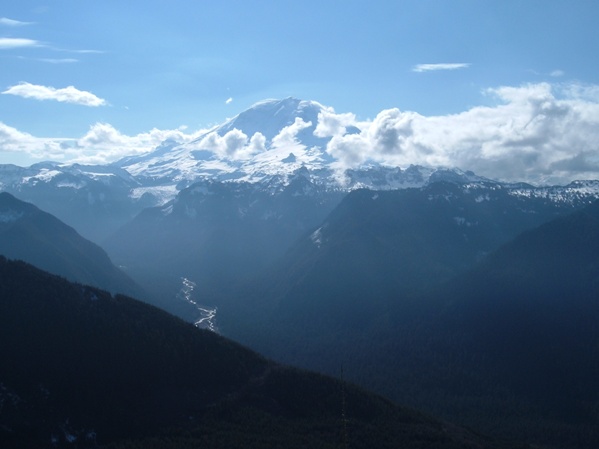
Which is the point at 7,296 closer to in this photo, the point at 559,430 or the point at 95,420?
the point at 95,420

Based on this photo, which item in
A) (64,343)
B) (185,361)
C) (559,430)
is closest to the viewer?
(64,343)

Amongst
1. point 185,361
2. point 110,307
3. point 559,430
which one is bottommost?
point 559,430

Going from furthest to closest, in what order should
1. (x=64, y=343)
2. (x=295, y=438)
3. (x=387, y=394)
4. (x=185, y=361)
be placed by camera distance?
(x=387, y=394)
(x=185, y=361)
(x=64, y=343)
(x=295, y=438)

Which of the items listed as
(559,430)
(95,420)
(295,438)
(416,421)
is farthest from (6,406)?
(559,430)

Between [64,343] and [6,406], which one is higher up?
[64,343]

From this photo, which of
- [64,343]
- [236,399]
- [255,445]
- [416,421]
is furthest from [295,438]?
[64,343]

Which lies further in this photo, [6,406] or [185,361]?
[185,361]

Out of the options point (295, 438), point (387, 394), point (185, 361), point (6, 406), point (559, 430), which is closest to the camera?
point (6, 406)

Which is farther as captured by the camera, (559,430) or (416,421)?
(559,430)

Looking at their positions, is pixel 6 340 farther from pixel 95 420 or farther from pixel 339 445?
pixel 339 445
